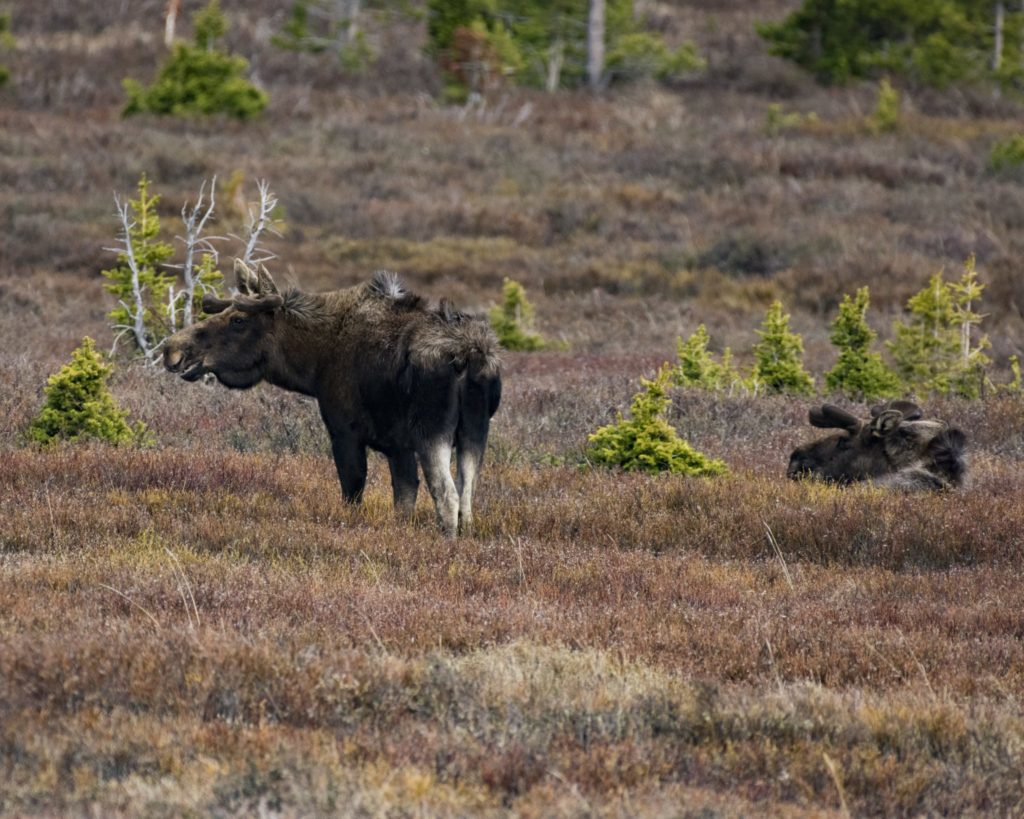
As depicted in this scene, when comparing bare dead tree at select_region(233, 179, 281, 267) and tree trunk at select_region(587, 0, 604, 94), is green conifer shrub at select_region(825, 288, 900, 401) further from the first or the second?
tree trunk at select_region(587, 0, 604, 94)

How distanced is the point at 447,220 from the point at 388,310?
2055 cm

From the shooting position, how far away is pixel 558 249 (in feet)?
92.2

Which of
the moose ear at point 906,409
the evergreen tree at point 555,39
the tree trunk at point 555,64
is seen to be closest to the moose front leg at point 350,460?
the moose ear at point 906,409

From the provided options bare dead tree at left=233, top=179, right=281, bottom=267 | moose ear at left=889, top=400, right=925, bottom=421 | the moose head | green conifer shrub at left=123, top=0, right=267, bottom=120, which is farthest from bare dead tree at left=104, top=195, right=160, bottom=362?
green conifer shrub at left=123, top=0, right=267, bottom=120

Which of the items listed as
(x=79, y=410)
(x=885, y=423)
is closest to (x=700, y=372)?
(x=885, y=423)

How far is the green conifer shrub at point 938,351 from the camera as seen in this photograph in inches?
625

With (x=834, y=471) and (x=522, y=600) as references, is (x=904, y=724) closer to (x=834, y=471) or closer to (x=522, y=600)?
(x=522, y=600)

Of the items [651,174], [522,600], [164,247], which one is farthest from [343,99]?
[522,600]

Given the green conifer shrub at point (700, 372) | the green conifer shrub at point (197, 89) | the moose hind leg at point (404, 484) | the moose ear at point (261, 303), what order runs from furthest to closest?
the green conifer shrub at point (197, 89)
the green conifer shrub at point (700, 372)
the moose ear at point (261, 303)
the moose hind leg at point (404, 484)

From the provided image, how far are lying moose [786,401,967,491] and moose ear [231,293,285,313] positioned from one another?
14.1 feet

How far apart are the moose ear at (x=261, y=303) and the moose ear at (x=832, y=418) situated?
429 cm

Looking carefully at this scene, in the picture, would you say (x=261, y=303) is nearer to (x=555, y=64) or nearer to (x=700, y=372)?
(x=700, y=372)

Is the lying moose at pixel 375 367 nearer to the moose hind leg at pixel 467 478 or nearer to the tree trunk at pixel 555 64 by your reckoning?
the moose hind leg at pixel 467 478

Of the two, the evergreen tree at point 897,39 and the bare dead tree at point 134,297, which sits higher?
the evergreen tree at point 897,39
